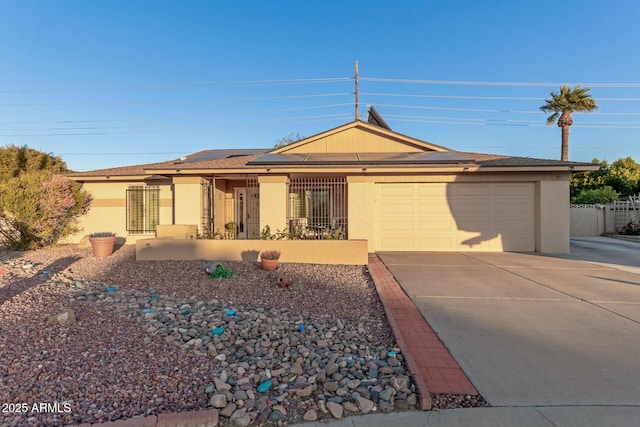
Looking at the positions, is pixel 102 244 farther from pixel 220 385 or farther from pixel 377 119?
pixel 377 119

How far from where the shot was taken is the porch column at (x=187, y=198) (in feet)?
38.6

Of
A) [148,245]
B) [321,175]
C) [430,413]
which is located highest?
[321,175]

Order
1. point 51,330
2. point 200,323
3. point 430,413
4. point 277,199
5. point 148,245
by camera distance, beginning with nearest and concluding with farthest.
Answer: point 430,413
point 51,330
point 200,323
point 148,245
point 277,199

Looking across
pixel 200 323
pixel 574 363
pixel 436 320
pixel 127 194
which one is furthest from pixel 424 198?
pixel 127 194

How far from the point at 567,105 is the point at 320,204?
23510 mm

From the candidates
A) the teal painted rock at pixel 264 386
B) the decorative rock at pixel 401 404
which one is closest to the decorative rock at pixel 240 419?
the teal painted rock at pixel 264 386

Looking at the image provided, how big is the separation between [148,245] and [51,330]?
496 cm

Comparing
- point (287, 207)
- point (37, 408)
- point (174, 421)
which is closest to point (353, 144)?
point (287, 207)

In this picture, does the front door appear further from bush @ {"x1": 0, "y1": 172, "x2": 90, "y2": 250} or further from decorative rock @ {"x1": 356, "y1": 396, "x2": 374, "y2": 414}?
decorative rock @ {"x1": 356, "y1": 396, "x2": 374, "y2": 414}

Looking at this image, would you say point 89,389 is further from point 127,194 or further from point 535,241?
point 535,241

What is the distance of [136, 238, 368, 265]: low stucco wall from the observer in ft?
28.6

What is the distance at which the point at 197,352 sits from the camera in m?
3.59

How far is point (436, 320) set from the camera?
4.68 metres

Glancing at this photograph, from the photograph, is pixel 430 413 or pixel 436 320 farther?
Result: pixel 436 320
